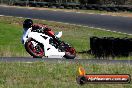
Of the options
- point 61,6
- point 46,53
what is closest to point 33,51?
point 46,53

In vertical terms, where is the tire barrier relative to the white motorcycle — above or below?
below

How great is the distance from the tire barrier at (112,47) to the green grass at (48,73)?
5207 mm

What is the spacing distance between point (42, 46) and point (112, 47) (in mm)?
4416

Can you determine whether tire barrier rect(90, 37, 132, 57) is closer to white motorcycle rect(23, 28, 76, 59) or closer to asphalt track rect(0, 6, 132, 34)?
white motorcycle rect(23, 28, 76, 59)

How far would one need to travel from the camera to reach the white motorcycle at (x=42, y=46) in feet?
44.2

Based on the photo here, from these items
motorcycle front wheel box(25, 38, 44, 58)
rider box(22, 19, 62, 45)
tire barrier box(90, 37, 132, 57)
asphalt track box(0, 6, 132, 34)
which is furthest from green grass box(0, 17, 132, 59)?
motorcycle front wheel box(25, 38, 44, 58)

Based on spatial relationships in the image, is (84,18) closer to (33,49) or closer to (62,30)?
(62,30)

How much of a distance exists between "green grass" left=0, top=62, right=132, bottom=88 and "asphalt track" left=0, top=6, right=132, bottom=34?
24.3 metres

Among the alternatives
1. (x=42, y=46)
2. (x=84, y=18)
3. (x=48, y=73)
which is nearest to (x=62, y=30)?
(x=84, y=18)

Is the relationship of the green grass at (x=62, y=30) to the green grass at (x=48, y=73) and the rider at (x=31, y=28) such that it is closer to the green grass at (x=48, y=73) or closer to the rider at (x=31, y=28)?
the rider at (x=31, y=28)

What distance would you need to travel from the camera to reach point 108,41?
17453 millimetres

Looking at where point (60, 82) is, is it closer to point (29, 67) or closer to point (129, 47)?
point (29, 67)

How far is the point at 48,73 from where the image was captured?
33.2 ft

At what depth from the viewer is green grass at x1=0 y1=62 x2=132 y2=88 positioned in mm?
8788
